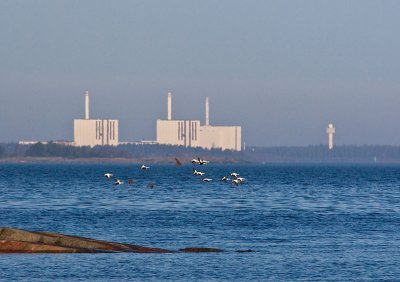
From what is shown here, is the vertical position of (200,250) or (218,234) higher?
(200,250)

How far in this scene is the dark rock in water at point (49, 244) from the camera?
5059cm

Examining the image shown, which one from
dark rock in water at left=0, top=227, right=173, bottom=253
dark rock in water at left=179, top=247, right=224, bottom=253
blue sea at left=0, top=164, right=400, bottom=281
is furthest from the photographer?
dark rock in water at left=179, top=247, right=224, bottom=253

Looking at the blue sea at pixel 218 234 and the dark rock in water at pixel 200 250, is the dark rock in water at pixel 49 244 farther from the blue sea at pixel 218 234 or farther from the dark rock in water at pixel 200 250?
the dark rock in water at pixel 200 250

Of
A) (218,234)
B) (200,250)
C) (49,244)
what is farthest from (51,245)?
(218,234)

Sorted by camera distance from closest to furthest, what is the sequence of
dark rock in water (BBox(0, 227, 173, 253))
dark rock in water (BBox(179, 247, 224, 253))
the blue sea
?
the blue sea → dark rock in water (BBox(0, 227, 173, 253)) → dark rock in water (BBox(179, 247, 224, 253))

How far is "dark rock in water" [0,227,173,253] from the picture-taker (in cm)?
5059

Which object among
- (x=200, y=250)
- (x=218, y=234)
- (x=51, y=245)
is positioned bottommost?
(x=218, y=234)

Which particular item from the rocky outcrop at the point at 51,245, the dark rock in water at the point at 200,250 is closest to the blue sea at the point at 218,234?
the dark rock in water at the point at 200,250

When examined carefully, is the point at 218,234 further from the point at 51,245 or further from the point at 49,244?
the point at 51,245

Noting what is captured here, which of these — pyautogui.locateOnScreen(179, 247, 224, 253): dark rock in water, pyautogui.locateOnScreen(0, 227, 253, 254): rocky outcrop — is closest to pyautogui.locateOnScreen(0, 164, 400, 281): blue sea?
pyautogui.locateOnScreen(179, 247, 224, 253): dark rock in water

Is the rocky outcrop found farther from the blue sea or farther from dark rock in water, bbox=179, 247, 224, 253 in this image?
the blue sea

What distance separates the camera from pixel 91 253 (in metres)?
50.5

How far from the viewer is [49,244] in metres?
51.2

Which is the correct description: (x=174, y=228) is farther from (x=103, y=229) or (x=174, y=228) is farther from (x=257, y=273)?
(x=257, y=273)
